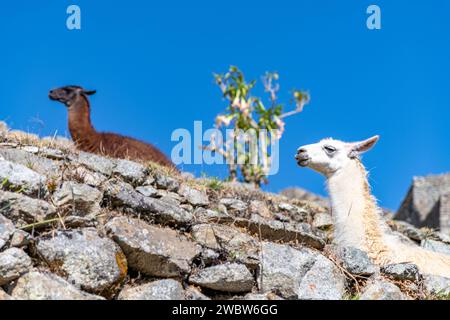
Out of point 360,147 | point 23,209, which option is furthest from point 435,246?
point 23,209

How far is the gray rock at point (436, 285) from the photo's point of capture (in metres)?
5.35

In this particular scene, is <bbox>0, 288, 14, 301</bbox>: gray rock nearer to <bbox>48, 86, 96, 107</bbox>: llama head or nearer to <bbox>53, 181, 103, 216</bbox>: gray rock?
<bbox>53, 181, 103, 216</bbox>: gray rock

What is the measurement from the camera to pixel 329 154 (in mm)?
7383

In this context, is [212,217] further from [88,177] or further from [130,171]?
[130,171]

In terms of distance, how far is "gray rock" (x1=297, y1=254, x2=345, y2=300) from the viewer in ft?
16.3

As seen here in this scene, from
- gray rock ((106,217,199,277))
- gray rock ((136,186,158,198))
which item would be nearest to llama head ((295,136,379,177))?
gray rock ((136,186,158,198))

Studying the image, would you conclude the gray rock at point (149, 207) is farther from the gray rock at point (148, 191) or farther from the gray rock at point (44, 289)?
the gray rock at point (44, 289)

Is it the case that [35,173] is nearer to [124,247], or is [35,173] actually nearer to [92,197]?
[92,197]

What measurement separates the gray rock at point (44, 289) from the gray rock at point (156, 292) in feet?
1.01

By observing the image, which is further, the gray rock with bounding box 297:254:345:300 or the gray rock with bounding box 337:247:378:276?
the gray rock with bounding box 337:247:378:276

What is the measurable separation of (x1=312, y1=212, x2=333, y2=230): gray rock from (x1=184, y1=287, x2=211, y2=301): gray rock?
422 cm
